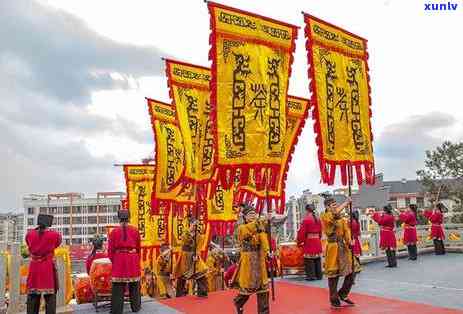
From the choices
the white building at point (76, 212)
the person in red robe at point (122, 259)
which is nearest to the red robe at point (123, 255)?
the person in red robe at point (122, 259)

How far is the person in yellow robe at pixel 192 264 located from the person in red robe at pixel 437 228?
7.63 metres

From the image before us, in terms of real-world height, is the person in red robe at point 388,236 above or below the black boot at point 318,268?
above

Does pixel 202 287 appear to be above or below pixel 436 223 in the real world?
below

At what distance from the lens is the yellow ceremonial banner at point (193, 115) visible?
9.80m

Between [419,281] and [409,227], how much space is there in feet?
12.1

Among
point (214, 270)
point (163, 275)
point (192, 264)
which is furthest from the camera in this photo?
point (163, 275)

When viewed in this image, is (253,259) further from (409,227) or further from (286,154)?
(409,227)

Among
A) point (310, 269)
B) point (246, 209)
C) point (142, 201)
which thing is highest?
point (142, 201)

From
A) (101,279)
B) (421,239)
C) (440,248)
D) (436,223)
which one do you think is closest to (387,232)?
(436,223)

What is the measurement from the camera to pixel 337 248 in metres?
7.24

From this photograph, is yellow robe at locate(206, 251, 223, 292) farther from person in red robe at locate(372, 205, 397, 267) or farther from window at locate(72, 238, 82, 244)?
window at locate(72, 238, 82, 244)

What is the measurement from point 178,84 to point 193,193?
321 centimetres

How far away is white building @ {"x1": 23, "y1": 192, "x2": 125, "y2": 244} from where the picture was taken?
8956cm

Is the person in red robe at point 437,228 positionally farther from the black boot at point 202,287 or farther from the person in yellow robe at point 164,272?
the person in yellow robe at point 164,272
